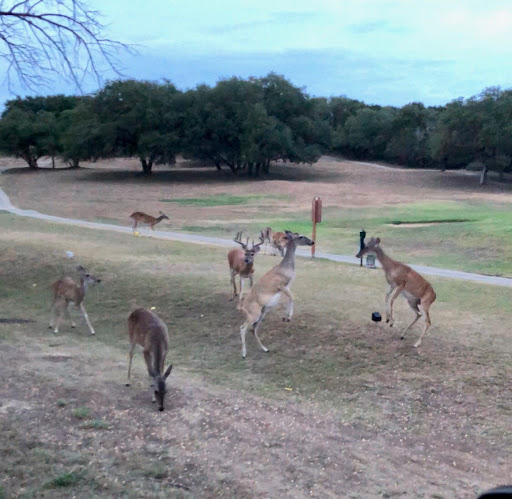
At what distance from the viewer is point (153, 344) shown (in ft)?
28.5

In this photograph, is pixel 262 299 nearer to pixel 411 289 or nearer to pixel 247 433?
pixel 411 289

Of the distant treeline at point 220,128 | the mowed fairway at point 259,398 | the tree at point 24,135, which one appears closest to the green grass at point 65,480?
the mowed fairway at point 259,398

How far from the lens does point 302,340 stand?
38.1 ft

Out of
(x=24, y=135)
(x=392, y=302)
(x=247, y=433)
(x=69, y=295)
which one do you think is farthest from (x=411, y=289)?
(x=24, y=135)

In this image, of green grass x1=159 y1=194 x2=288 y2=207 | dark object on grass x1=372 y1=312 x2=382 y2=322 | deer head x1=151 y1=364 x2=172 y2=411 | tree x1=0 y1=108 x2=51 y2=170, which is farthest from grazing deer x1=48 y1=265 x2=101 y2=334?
tree x1=0 y1=108 x2=51 y2=170

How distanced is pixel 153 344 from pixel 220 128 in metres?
55.9

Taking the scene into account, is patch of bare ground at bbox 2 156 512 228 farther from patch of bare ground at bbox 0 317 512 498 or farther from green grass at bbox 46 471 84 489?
green grass at bbox 46 471 84 489

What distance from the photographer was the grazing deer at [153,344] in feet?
26.7

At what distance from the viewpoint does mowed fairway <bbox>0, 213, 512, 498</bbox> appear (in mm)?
6582

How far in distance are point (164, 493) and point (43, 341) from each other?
631cm

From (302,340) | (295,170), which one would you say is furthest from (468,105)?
(302,340)

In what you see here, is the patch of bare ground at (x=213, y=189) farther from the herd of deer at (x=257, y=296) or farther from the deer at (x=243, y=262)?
the herd of deer at (x=257, y=296)

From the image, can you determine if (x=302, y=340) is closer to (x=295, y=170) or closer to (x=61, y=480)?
(x=61, y=480)

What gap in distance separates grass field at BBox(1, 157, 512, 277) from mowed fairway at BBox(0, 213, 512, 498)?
8548 mm
